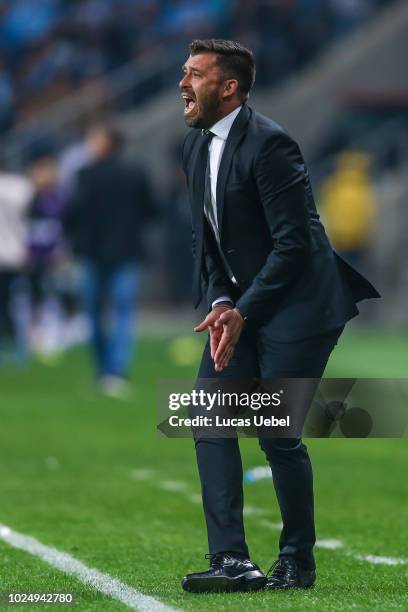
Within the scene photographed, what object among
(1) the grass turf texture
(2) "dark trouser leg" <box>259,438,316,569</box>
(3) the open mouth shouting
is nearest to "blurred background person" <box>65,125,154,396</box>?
(1) the grass turf texture

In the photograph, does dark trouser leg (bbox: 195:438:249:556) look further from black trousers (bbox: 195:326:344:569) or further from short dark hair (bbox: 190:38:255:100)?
short dark hair (bbox: 190:38:255:100)

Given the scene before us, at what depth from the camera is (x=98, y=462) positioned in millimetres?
9953

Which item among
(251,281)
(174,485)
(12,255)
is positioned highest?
(251,281)

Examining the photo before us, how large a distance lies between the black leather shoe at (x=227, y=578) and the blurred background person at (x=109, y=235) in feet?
29.3

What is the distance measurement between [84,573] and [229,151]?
5.41ft

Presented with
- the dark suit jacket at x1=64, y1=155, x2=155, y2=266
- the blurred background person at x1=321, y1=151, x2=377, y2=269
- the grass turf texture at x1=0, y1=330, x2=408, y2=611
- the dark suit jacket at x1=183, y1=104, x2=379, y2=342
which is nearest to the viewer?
the dark suit jacket at x1=183, y1=104, x2=379, y2=342

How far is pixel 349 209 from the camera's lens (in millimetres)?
23922

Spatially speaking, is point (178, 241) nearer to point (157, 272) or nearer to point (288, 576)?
point (157, 272)

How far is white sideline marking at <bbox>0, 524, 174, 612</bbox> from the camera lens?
5.36 m

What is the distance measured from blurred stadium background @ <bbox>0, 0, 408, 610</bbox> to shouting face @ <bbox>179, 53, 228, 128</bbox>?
1616mm

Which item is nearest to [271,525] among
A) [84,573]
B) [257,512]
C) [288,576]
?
[257,512]

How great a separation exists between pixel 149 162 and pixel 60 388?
12.6m

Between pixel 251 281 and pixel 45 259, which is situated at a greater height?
pixel 251 281

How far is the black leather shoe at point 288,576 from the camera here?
5727 mm
